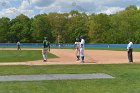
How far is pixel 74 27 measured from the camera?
125 meters

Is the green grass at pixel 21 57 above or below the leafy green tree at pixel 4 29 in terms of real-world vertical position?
below

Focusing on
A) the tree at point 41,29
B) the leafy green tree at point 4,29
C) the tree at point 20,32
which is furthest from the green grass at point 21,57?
the leafy green tree at point 4,29

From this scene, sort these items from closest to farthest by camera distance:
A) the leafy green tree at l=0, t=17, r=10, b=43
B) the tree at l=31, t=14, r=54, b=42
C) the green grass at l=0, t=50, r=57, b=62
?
Answer: the green grass at l=0, t=50, r=57, b=62, the tree at l=31, t=14, r=54, b=42, the leafy green tree at l=0, t=17, r=10, b=43

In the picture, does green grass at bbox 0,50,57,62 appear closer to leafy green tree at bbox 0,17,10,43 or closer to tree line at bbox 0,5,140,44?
tree line at bbox 0,5,140,44

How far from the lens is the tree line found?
371 feet

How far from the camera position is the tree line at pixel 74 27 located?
11319 centimetres

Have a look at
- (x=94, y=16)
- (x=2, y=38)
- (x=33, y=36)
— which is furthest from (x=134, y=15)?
(x=2, y=38)

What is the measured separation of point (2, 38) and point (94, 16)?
36.9 metres

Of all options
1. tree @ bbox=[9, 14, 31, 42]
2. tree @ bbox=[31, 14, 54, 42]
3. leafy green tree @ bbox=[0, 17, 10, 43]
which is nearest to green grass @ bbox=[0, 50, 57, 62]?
tree @ bbox=[31, 14, 54, 42]

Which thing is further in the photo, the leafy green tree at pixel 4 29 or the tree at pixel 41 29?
the leafy green tree at pixel 4 29

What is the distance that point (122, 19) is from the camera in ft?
376

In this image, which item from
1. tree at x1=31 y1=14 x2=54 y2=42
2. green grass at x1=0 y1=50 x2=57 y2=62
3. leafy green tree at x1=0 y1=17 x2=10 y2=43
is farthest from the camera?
leafy green tree at x1=0 y1=17 x2=10 y2=43

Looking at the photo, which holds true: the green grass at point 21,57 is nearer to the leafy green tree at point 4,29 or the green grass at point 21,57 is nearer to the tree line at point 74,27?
the tree line at point 74,27

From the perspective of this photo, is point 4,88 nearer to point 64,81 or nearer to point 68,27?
point 64,81
